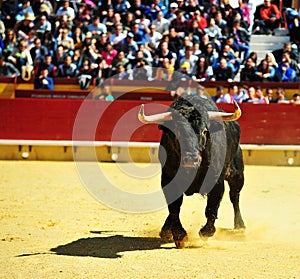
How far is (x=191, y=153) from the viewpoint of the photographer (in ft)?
17.8

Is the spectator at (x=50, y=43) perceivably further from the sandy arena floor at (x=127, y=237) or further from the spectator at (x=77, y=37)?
the sandy arena floor at (x=127, y=237)

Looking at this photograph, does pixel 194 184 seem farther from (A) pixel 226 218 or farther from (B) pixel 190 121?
(A) pixel 226 218

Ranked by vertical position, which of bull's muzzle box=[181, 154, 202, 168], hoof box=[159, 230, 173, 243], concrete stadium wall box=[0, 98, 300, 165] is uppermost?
bull's muzzle box=[181, 154, 202, 168]

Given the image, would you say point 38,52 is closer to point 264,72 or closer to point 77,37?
point 77,37

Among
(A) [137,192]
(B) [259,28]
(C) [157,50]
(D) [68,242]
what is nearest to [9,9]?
(C) [157,50]

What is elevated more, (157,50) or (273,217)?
(157,50)

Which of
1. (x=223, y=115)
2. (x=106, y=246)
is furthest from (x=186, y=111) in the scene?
(x=106, y=246)

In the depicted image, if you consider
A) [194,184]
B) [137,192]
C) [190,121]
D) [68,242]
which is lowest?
[137,192]

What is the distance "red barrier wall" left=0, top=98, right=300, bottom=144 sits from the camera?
11930mm

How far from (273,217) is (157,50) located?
5.50 meters

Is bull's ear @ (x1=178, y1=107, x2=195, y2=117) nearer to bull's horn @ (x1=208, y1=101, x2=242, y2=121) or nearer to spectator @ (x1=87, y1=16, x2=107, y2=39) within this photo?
bull's horn @ (x1=208, y1=101, x2=242, y2=121)

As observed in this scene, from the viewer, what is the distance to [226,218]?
23.9 feet

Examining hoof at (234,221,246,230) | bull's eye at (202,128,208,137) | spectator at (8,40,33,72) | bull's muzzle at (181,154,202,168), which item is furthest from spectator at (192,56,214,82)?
→ bull's muzzle at (181,154,202,168)

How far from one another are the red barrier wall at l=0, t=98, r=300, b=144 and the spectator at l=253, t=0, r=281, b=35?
238 cm
